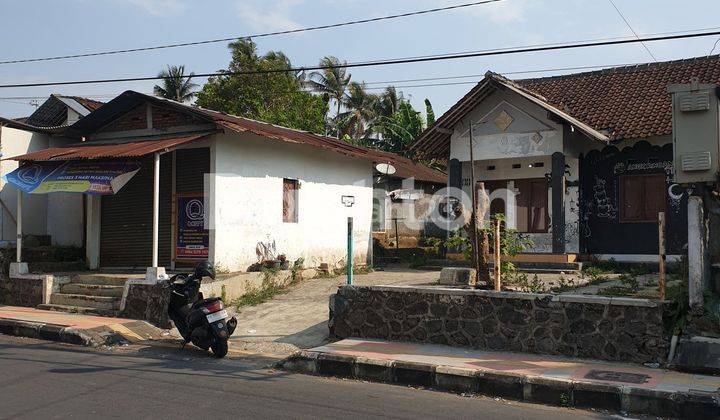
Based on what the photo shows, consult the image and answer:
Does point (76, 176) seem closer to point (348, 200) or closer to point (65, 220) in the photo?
point (65, 220)

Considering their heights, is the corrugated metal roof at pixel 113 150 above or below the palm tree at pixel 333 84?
below

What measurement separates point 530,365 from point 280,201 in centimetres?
858

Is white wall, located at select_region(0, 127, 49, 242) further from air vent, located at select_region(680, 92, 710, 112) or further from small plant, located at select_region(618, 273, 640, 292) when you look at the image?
air vent, located at select_region(680, 92, 710, 112)

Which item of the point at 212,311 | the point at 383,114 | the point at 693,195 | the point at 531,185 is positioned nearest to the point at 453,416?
the point at 212,311

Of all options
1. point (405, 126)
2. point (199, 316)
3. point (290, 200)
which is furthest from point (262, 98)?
point (199, 316)

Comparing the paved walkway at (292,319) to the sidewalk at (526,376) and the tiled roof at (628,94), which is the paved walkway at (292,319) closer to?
the sidewalk at (526,376)

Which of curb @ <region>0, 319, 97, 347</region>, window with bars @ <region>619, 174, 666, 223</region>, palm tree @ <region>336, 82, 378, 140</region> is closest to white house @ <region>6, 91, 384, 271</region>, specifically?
curb @ <region>0, 319, 97, 347</region>

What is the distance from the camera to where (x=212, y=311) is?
361 inches

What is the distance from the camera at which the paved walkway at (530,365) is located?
23.2ft

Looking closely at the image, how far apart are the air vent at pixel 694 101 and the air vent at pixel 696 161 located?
1.92 feet

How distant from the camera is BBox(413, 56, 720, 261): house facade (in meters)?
15.8

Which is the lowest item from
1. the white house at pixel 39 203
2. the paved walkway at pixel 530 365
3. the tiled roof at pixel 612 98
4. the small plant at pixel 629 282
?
the paved walkway at pixel 530 365

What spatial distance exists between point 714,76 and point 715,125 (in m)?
9.52

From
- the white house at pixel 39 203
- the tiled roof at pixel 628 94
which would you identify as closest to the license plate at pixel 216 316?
the white house at pixel 39 203
